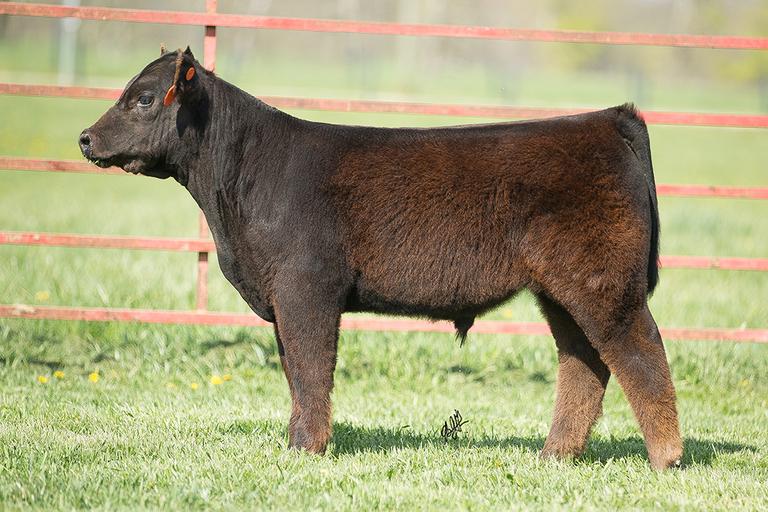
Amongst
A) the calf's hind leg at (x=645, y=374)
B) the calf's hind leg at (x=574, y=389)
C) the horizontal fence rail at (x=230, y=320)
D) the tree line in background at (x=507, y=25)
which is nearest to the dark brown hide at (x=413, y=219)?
the calf's hind leg at (x=645, y=374)

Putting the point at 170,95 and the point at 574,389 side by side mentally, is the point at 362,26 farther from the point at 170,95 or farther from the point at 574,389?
the point at 574,389

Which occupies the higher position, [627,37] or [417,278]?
[627,37]

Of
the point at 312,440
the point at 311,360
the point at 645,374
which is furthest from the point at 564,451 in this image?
the point at 311,360

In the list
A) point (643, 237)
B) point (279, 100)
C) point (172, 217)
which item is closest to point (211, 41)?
point (279, 100)

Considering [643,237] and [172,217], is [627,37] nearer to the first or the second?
[643,237]

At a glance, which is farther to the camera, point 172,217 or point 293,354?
point 172,217

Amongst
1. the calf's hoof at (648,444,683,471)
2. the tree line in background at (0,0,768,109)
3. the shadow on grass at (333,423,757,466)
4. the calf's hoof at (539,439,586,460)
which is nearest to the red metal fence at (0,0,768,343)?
the shadow on grass at (333,423,757,466)

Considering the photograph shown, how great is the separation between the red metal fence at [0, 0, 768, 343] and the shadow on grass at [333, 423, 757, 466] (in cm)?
124

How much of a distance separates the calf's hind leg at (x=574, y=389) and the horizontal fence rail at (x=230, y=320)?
1.58 metres

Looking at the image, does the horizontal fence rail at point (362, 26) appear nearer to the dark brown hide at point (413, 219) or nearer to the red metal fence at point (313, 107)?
the red metal fence at point (313, 107)

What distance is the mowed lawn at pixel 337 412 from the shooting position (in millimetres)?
4457

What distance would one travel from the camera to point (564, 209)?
4820mm

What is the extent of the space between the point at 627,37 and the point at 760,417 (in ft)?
8.47

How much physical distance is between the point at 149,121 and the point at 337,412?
2243 mm
